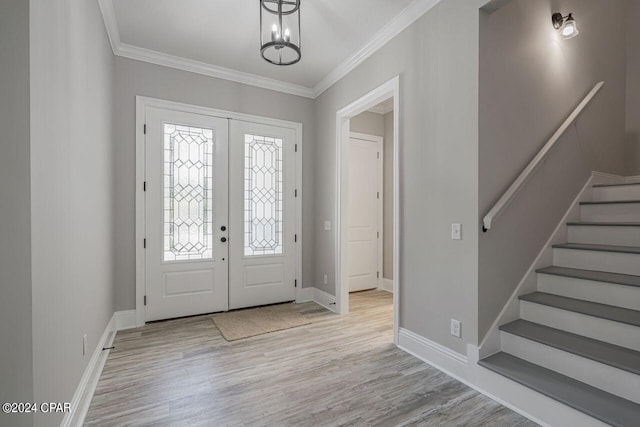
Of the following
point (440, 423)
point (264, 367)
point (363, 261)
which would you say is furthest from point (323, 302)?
point (440, 423)

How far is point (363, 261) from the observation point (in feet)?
16.3

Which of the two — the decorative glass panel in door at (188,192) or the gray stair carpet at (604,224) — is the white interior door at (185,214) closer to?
the decorative glass panel in door at (188,192)

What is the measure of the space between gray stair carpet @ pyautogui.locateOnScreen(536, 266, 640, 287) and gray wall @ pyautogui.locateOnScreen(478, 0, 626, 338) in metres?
0.19

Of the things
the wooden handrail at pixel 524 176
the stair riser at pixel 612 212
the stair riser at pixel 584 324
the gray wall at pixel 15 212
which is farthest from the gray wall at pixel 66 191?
the stair riser at pixel 612 212

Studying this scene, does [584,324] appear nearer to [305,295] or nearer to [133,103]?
[305,295]

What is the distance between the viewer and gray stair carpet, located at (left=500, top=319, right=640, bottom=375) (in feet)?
5.61

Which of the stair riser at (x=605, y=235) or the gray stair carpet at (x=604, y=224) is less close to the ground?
the gray stair carpet at (x=604, y=224)

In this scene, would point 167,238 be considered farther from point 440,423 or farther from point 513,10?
point 513,10

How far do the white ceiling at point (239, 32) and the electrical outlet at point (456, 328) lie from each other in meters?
2.62

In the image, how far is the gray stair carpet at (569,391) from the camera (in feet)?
5.07

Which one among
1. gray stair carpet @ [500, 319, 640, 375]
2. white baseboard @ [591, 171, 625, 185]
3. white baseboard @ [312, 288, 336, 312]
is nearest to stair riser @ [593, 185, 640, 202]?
white baseboard @ [591, 171, 625, 185]

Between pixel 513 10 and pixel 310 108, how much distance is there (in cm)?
267

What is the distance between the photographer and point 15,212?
1182mm

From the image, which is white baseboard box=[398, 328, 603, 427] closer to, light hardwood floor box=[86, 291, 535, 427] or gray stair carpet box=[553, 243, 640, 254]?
light hardwood floor box=[86, 291, 535, 427]
